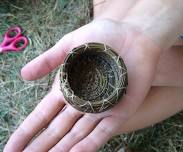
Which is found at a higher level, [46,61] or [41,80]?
[46,61]

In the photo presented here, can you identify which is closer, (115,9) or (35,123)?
(35,123)

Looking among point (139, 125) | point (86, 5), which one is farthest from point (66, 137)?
point (86, 5)

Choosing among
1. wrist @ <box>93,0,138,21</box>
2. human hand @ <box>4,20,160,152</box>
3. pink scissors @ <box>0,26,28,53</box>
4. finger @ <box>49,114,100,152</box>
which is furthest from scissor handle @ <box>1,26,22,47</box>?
finger @ <box>49,114,100,152</box>

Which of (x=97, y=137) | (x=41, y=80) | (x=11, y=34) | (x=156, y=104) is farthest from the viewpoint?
(x=11, y=34)

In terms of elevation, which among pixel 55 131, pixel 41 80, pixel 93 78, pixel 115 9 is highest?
pixel 115 9

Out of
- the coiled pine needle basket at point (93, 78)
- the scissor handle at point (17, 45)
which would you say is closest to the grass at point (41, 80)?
the scissor handle at point (17, 45)

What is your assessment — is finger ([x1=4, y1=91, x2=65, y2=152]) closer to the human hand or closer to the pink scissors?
the human hand

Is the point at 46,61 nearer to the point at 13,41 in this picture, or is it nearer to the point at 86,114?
the point at 86,114

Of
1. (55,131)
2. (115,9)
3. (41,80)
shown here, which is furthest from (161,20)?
(41,80)
